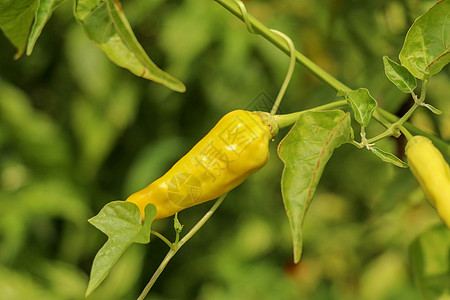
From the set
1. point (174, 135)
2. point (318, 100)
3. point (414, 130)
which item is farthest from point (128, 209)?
point (174, 135)

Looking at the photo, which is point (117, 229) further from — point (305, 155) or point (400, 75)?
point (400, 75)

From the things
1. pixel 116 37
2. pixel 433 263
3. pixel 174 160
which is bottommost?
pixel 174 160

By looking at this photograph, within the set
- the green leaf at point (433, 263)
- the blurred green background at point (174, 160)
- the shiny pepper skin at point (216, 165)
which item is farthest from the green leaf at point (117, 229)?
the blurred green background at point (174, 160)

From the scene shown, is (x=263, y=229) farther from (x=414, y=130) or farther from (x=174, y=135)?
(x=414, y=130)

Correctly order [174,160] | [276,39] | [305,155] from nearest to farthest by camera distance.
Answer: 1. [305,155]
2. [276,39]
3. [174,160]

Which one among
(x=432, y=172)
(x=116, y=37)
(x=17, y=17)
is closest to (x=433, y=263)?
(x=432, y=172)

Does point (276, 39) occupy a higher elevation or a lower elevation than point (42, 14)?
lower

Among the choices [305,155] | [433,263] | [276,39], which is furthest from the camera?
[433,263]

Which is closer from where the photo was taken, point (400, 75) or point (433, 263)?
point (400, 75)
